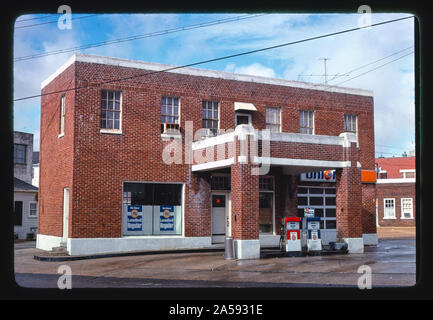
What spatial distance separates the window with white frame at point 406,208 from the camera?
51.9m

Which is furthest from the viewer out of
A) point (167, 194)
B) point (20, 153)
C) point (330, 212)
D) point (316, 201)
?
point (20, 153)

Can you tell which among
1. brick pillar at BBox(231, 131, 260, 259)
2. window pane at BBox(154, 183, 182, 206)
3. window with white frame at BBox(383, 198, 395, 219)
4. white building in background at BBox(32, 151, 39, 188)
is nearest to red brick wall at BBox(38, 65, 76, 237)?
window pane at BBox(154, 183, 182, 206)

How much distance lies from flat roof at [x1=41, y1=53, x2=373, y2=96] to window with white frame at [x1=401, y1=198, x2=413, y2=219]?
2851 cm

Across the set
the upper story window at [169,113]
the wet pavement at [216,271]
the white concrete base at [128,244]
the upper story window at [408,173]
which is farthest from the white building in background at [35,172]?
the upper story window at [408,173]

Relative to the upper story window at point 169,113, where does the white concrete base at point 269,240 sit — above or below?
below

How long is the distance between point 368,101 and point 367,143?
2.27 metres

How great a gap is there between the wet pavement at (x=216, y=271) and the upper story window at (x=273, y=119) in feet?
25.2

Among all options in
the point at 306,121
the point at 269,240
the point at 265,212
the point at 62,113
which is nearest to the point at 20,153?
the point at 62,113

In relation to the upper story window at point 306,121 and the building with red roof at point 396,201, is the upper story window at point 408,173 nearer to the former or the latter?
the building with red roof at point 396,201

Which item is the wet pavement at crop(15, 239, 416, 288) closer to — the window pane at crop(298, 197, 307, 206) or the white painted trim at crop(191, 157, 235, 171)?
the white painted trim at crop(191, 157, 235, 171)

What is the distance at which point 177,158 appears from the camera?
72.5 feet

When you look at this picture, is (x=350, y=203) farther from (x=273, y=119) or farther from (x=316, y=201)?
(x=273, y=119)

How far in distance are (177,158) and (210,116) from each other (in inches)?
102

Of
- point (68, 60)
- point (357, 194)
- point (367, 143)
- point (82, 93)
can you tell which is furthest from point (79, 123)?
point (367, 143)
